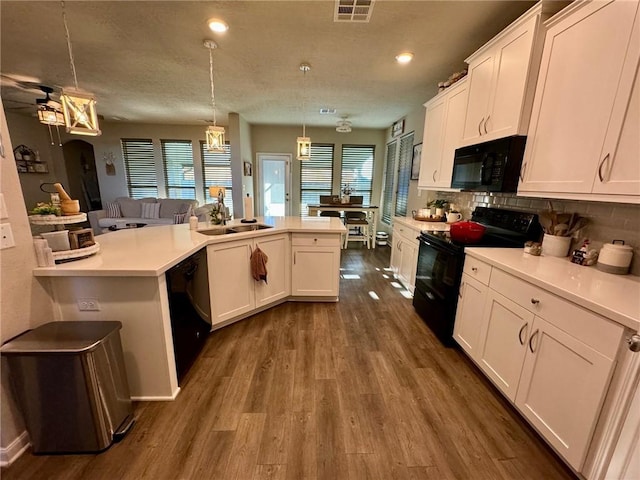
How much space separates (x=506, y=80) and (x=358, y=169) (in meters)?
4.86

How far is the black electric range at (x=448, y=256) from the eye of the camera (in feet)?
6.85

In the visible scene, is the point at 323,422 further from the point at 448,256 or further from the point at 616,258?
the point at 616,258

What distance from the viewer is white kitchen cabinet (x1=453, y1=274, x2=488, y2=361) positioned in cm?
185

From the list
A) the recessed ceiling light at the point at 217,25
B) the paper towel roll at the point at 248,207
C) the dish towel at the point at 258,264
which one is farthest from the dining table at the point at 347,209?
the recessed ceiling light at the point at 217,25

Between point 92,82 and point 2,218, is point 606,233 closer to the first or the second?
point 2,218

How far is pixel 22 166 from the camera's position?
17.9ft

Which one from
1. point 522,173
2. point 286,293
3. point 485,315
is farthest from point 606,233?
point 286,293

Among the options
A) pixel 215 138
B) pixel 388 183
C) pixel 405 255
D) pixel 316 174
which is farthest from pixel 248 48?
pixel 388 183

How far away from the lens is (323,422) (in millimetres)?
1508

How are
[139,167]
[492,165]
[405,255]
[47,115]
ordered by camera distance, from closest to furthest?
[492,165]
[47,115]
[405,255]
[139,167]

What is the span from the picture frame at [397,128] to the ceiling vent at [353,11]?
11.2 ft

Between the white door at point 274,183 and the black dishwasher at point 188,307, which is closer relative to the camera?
the black dishwasher at point 188,307

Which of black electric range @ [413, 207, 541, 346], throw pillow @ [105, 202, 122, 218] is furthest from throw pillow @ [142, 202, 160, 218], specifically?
black electric range @ [413, 207, 541, 346]

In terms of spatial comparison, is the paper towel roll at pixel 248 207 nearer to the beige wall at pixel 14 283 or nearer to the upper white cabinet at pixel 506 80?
the beige wall at pixel 14 283
